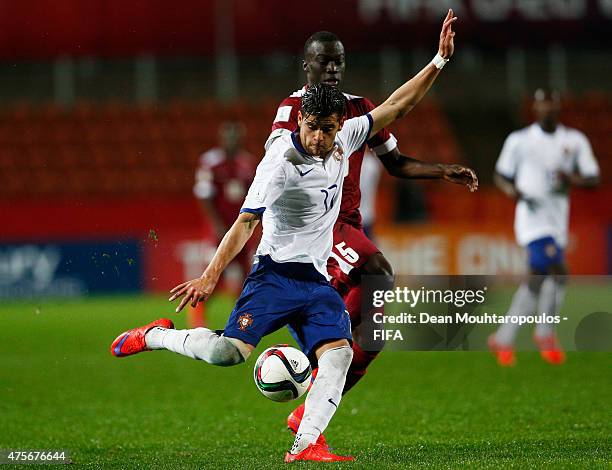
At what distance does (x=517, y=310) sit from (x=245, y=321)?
487cm

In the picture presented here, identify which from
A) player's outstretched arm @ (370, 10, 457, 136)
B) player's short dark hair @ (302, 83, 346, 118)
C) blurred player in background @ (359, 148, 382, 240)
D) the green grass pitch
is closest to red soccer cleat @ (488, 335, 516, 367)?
the green grass pitch

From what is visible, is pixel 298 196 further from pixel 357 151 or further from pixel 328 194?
pixel 357 151

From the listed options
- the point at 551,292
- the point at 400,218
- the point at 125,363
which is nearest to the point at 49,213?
the point at 400,218

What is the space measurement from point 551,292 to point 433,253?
7193 millimetres

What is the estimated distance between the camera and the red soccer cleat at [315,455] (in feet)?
17.2

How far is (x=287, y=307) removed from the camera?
556cm

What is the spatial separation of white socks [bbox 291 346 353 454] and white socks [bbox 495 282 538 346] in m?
4.46

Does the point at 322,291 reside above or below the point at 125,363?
above

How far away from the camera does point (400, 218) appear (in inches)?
693

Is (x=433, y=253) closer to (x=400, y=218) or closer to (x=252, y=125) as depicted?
(x=400, y=218)

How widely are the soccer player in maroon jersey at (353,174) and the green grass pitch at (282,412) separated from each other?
59 cm

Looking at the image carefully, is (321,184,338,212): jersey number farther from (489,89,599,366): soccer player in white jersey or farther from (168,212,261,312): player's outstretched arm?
(489,89,599,366): soccer player in white jersey

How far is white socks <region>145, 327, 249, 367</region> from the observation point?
5.50 meters

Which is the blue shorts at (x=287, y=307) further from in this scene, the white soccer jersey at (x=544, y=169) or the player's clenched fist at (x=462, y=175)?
the white soccer jersey at (x=544, y=169)
